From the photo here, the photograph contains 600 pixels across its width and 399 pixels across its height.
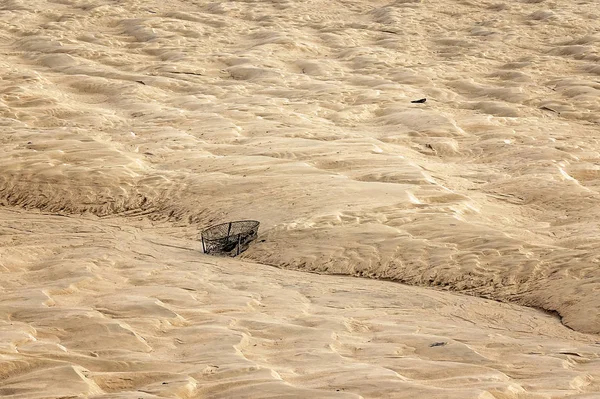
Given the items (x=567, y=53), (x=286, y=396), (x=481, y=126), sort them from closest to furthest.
Result: (x=286, y=396) → (x=481, y=126) → (x=567, y=53)

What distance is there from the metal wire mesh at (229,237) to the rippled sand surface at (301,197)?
11 centimetres

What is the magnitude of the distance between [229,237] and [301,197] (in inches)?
39.4

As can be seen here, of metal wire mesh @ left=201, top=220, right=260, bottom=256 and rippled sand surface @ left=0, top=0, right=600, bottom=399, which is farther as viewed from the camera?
metal wire mesh @ left=201, top=220, right=260, bottom=256

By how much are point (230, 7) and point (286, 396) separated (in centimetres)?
1079

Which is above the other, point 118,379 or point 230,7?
point 118,379

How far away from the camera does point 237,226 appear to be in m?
7.01

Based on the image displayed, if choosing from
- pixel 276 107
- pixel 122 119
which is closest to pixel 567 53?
pixel 276 107

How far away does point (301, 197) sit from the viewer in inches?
294

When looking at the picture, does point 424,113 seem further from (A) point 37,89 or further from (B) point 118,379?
(B) point 118,379

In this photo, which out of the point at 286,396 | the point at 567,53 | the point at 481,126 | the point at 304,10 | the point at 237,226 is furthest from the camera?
the point at 304,10

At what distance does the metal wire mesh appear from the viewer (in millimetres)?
6621

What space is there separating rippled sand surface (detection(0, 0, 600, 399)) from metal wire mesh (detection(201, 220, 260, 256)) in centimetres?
11

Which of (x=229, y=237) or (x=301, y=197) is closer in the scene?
(x=229, y=237)

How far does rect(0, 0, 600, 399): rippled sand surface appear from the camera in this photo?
434cm
